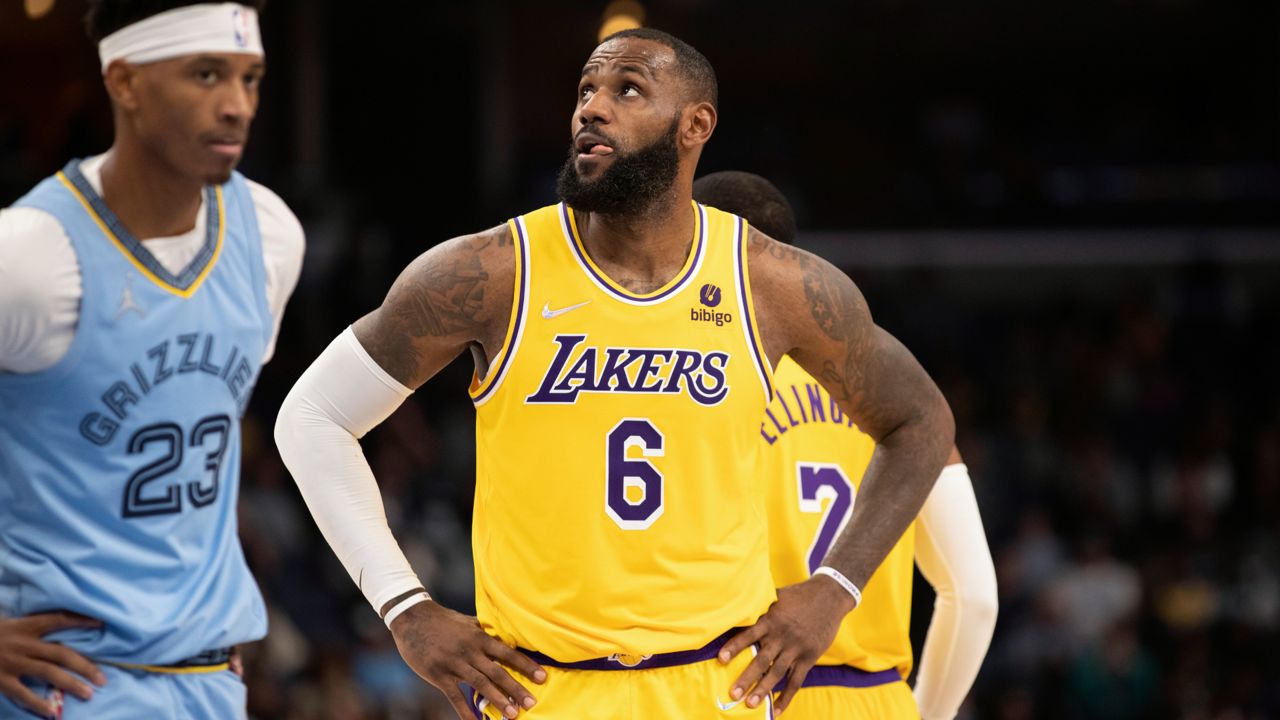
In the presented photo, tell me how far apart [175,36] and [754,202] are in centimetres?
162

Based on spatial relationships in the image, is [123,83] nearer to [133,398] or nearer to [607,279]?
[133,398]

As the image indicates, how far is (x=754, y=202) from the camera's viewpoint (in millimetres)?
4328

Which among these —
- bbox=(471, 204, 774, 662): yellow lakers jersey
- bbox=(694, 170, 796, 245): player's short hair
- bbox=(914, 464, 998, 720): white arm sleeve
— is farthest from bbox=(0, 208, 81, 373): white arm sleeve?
bbox=(914, 464, 998, 720): white arm sleeve

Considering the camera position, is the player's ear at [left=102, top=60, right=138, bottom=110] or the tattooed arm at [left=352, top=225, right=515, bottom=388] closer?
the tattooed arm at [left=352, top=225, right=515, bottom=388]

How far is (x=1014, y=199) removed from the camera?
46.5 ft

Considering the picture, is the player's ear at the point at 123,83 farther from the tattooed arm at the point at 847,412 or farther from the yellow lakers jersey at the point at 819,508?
the yellow lakers jersey at the point at 819,508

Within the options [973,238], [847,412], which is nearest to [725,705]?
[847,412]

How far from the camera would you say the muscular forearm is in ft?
12.1

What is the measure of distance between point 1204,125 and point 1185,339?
3.37 metres

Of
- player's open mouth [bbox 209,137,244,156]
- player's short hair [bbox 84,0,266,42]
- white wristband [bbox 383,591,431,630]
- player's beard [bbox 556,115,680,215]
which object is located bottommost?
white wristband [bbox 383,591,431,630]

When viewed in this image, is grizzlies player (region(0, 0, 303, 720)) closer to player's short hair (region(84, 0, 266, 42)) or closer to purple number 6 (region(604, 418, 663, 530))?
player's short hair (region(84, 0, 266, 42))

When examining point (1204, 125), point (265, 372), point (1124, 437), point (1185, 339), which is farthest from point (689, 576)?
point (1204, 125)

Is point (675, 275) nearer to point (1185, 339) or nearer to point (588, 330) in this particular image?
point (588, 330)

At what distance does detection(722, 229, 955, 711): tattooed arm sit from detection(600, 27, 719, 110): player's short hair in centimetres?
34
